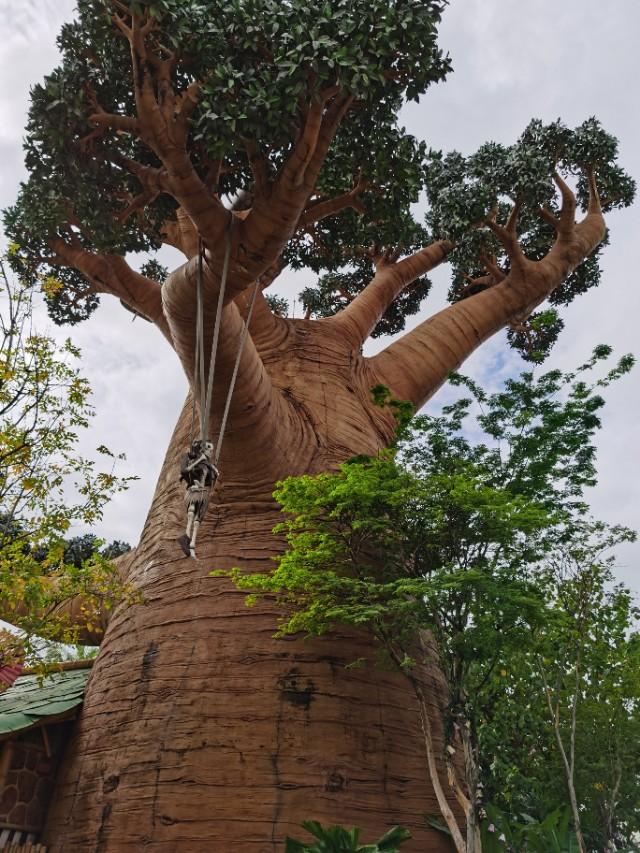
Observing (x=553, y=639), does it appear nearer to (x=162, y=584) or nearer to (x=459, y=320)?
(x=162, y=584)

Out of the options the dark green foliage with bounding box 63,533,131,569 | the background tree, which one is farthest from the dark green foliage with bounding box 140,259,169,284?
the background tree

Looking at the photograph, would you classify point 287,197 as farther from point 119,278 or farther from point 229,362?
point 119,278

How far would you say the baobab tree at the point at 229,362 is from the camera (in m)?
4.07

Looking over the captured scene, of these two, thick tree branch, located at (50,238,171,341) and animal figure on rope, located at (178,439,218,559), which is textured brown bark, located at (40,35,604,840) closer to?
thick tree branch, located at (50,238,171,341)

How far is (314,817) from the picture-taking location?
3.96 meters

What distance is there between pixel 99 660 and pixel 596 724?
660 cm

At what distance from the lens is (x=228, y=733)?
422 centimetres

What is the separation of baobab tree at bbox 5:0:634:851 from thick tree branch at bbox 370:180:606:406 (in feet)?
4.03

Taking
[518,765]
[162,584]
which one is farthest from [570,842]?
[518,765]

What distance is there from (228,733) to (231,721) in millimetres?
78

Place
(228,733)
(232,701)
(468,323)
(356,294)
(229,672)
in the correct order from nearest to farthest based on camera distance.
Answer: (228,733) → (232,701) → (229,672) → (468,323) → (356,294)

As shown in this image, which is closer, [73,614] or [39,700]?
[39,700]

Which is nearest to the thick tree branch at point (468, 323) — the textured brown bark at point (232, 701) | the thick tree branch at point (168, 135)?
the textured brown bark at point (232, 701)

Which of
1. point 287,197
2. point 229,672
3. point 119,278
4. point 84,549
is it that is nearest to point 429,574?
point 229,672
